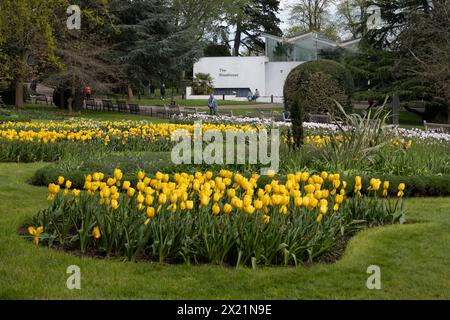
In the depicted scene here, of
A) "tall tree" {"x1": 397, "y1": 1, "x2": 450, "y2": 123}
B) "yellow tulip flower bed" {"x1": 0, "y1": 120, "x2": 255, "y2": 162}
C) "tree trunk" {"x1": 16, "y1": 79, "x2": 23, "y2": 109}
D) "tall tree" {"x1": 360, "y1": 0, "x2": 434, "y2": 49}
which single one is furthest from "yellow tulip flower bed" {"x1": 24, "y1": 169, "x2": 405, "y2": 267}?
"tall tree" {"x1": 360, "y1": 0, "x2": 434, "y2": 49}

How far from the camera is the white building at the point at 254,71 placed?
49.9 metres

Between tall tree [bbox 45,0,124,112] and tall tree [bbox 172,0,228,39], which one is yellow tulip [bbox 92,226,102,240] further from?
tall tree [bbox 172,0,228,39]

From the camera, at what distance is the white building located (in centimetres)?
4988

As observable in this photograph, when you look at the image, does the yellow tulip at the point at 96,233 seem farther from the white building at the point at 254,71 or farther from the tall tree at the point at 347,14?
the tall tree at the point at 347,14

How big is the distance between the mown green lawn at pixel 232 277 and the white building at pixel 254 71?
4427 cm

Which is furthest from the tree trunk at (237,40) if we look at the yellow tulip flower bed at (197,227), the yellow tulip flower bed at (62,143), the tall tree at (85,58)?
the yellow tulip flower bed at (197,227)

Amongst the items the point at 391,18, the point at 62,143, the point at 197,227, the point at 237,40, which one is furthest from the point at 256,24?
the point at 197,227

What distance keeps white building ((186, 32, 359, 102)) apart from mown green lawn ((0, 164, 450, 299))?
145 feet

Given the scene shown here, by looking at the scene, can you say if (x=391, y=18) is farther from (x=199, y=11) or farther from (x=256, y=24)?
(x=256, y=24)

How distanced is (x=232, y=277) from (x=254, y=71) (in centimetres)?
4662

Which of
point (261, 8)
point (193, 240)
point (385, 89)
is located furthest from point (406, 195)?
point (261, 8)

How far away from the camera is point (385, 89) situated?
32969 mm
